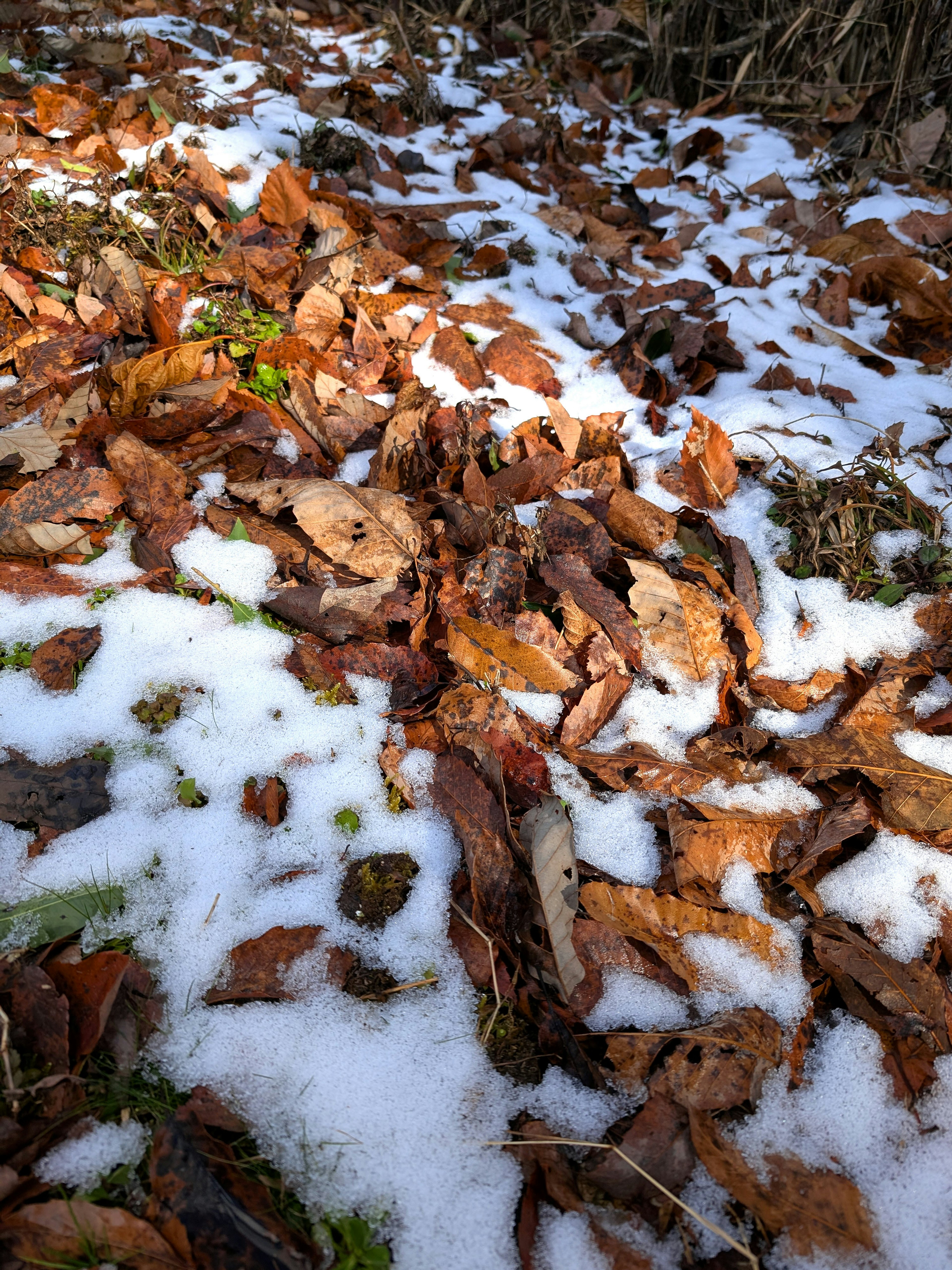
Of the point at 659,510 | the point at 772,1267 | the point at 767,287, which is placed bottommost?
the point at 772,1267

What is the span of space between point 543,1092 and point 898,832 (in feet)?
3.04

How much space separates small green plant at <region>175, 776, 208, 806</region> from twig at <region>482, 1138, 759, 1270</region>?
0.82 m

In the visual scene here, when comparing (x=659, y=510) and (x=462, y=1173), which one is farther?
(x=659, y=510)

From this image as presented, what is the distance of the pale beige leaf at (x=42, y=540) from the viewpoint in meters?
1.83

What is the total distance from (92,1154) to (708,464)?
2.08m

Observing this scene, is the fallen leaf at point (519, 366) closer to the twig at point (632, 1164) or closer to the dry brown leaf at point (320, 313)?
the dry brown leaf at point (320, 313)

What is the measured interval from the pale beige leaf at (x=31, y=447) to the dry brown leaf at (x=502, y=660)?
1.18m

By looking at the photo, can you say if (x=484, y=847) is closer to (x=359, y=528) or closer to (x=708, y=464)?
(x=359, y=528)

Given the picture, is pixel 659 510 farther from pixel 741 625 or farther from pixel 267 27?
pixel 267 27

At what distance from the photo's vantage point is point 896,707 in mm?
1772

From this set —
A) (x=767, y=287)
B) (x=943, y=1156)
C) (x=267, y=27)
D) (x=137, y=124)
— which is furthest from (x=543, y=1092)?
(x=267, y=27)

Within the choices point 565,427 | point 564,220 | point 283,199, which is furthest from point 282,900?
point 564,220

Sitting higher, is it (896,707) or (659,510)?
(659,510)

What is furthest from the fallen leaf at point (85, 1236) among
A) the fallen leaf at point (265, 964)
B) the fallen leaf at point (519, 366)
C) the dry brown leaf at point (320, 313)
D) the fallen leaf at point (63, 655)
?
the fallen leaf at point (519, 366)
